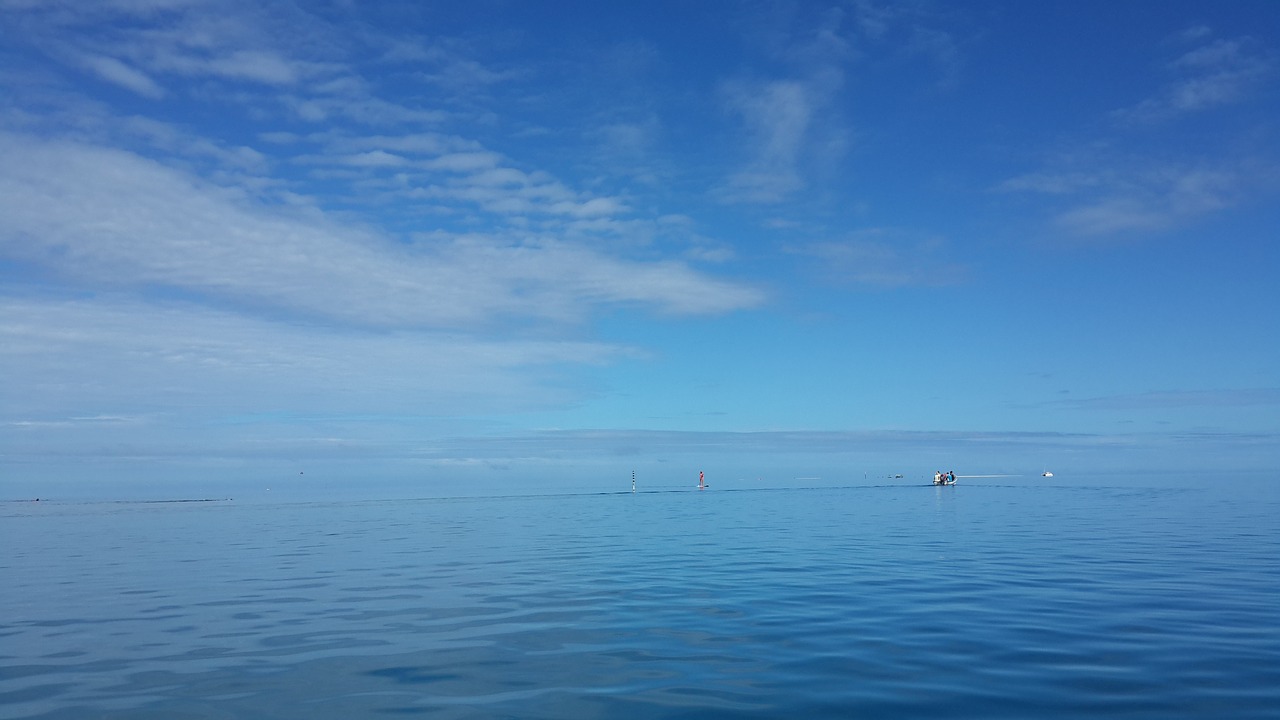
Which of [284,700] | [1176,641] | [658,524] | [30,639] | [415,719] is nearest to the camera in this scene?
[415,719]

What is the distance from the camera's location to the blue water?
13742mm

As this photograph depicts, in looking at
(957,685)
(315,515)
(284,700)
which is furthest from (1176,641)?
(315,515)

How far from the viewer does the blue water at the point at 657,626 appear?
1374 centimetres

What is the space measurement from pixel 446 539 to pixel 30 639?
25.8 metres

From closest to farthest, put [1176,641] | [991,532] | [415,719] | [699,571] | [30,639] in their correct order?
1. [415,719]
2. [1176,641]
3. [30,639]
4. [699,571]
5. [991,532]

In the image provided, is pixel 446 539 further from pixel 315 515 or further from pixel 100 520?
pixel 100 520

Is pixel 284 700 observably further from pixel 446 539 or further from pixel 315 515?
pixel 315 515

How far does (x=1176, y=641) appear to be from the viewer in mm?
17125

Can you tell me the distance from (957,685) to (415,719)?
9.35 m

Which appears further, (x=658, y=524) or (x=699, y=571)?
(x=658, y=524)

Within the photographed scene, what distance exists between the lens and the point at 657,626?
778 inches

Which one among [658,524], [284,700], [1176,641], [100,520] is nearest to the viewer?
[284,700]

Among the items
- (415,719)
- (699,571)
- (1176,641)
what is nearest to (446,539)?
(699,571)

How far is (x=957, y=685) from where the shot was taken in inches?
557
